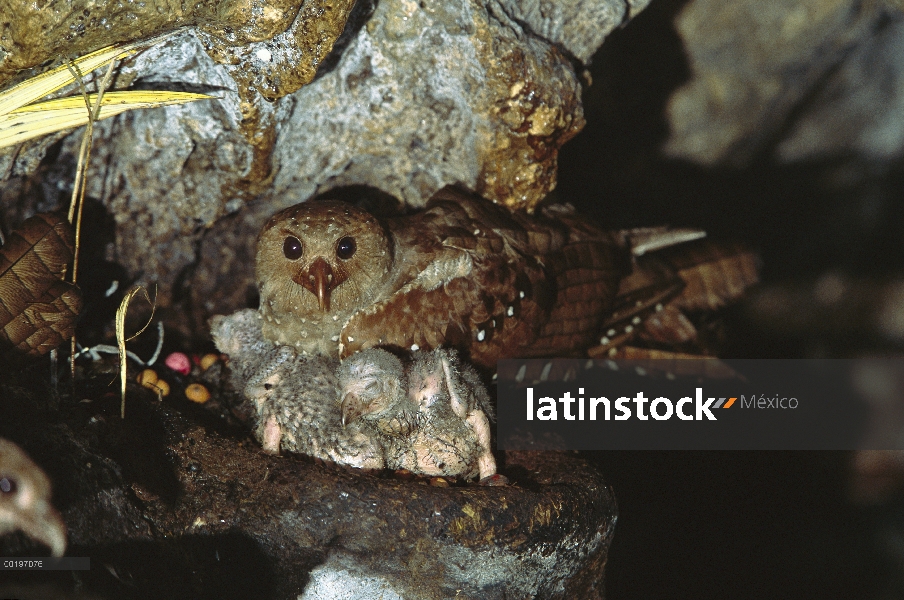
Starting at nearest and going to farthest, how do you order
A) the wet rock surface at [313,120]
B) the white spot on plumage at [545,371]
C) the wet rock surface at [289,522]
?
the wet rock surface at [289,522] < the wet rock surface at [313,120] < the white spot on plumage at [545,371]

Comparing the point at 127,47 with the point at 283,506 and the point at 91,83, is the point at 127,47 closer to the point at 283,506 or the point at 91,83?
the point at 91,83

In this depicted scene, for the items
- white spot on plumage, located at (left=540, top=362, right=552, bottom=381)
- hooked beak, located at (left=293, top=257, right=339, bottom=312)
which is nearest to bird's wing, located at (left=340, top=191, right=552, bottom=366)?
hooked beak, located at (left=293, top=257, right=339, bottom=312)

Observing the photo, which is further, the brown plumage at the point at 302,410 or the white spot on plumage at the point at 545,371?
the white spot on plumage at the point at 545,371

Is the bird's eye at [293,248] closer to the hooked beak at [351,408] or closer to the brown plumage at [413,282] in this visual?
the brown plumage at [413,282]

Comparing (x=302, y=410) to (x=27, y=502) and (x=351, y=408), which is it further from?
(x=27, y=502)

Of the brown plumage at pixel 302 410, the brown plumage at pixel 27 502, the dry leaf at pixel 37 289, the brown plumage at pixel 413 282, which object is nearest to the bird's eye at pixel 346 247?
the brown plumage at pixel 413 282

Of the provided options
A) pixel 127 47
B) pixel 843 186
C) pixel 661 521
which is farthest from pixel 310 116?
pixel 843 186
